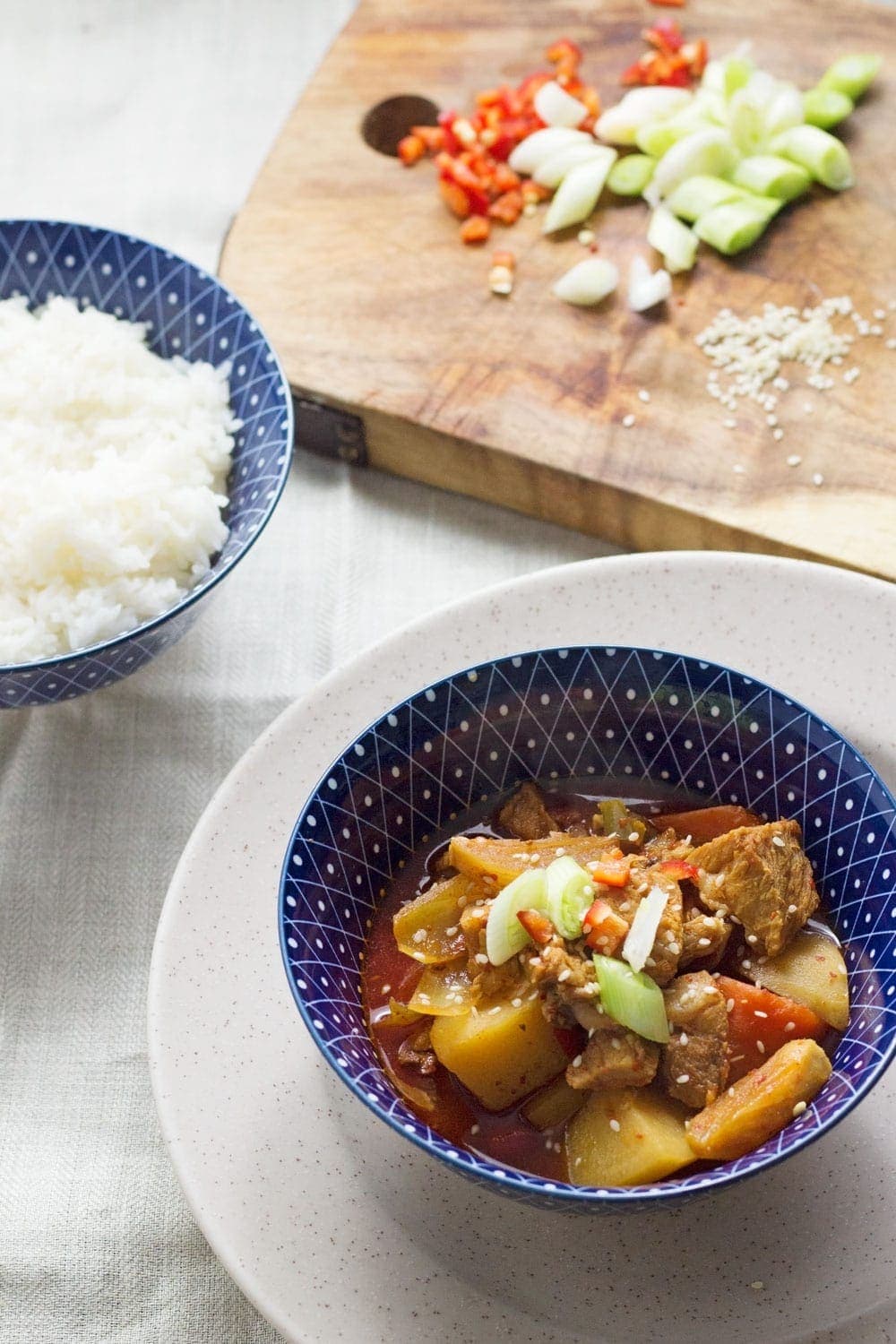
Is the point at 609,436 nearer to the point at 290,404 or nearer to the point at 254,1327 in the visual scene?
the point at 290,404

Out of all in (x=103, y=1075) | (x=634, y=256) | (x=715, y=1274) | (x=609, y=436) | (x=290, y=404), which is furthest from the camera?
(x=634, y=256)

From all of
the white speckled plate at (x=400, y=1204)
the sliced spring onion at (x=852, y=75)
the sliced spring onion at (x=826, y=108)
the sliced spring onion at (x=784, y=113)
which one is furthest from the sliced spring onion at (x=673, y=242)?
the white speckled plate at (x=400, y=1204)

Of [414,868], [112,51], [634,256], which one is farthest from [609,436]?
[112,51]

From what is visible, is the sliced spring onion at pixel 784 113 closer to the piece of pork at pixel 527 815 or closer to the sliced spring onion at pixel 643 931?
the piece of pork at pixel 527 815

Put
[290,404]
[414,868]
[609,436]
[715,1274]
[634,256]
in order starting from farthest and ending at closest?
[634,256] < [609,436] < [290,404] < [414,868] < [715,1274]

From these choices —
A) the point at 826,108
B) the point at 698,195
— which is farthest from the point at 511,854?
the point at 826,108

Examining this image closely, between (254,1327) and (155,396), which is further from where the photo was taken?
(155,396)

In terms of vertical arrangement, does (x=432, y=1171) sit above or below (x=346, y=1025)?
below

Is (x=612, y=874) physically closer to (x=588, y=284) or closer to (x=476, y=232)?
(x=588, y=284)
